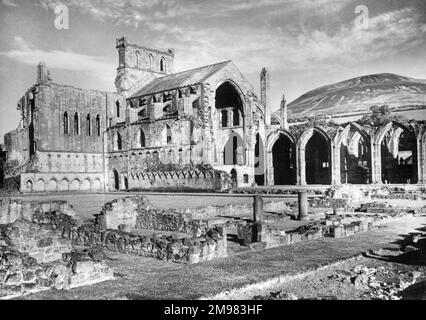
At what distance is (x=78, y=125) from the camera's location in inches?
2039

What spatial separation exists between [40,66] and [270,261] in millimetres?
43595

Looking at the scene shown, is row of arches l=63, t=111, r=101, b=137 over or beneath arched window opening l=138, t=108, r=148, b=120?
beneath

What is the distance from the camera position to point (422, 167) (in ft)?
120

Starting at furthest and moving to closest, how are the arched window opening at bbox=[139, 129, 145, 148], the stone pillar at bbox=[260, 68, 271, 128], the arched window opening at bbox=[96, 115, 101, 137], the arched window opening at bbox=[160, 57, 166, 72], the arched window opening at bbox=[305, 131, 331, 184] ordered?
the arched window opening at bbox=[160, 57, 166, 72]
the arched window opening at bbox=[96, 115, 101, 137]
the stone pillar at bbox=[260, 68, 271, 128]
the arched window opening at bbox=[139, 129, 145, 148]
the arched window opening at bbox=[305, 131, 331, 184]

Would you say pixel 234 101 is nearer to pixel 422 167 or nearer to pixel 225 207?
pixel 422 167

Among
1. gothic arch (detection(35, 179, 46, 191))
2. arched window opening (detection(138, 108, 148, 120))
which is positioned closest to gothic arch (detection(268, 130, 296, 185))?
arched window opening (detection(138, 108, 148, 120))

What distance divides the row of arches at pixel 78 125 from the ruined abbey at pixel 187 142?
0.39 feet

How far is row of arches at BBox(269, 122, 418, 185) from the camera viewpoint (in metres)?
39.8

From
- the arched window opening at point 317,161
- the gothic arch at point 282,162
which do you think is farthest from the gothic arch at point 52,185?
the arched window opening at point 317,161

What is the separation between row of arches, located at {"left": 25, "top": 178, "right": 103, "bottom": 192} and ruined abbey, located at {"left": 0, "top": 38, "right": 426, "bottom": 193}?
0.11 meters

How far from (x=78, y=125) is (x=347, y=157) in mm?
30348

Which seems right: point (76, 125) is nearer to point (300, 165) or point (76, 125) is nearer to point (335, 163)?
point (300, 165)

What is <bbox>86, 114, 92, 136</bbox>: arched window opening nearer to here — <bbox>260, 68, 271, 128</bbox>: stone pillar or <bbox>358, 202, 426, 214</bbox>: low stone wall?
<bbox>260, 68, 271, 128</bbox>: stone pillar
